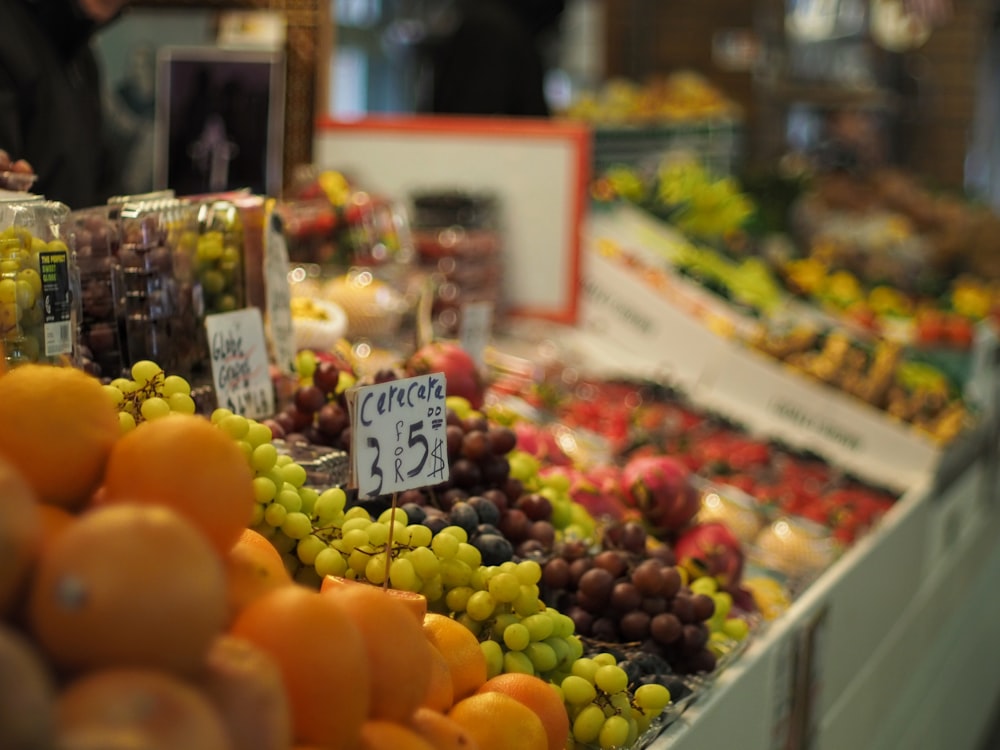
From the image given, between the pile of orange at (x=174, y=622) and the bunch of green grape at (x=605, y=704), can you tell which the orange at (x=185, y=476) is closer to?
the pile of orange at (x=174, y=622)

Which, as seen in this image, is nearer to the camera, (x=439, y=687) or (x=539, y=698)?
(x=439, y=687)

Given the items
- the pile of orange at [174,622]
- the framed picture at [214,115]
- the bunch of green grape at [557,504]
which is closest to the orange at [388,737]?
the pile of orange at [174,622]

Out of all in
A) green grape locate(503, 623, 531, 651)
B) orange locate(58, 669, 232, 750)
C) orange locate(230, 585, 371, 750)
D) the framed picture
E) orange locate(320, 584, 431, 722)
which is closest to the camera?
orange locate(58, 669, 232, 750)

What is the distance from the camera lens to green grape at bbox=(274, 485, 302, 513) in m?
1.50

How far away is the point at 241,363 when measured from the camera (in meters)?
1.92

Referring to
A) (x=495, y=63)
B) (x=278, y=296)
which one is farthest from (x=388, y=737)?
(x=495, y=63)

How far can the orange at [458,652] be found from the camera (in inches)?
52.9

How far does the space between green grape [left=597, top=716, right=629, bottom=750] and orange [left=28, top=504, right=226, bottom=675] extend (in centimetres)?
74

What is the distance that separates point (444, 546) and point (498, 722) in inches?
11.0

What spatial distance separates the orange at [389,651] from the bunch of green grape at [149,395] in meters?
0.42

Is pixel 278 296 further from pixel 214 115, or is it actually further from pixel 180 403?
pixel 214 115

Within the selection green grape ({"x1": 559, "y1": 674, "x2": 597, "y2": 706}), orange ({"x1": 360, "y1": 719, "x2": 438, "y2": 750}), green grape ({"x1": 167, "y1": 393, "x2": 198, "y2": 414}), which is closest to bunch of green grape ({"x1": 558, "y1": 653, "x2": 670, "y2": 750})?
green grape ({"x1": 559, "y1": 674, "x2": 597, "y2": 706})

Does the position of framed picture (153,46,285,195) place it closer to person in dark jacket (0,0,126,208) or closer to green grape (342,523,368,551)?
person in dark jacket (0,0,126,208)

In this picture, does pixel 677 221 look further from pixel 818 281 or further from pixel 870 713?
pixel 870 713
